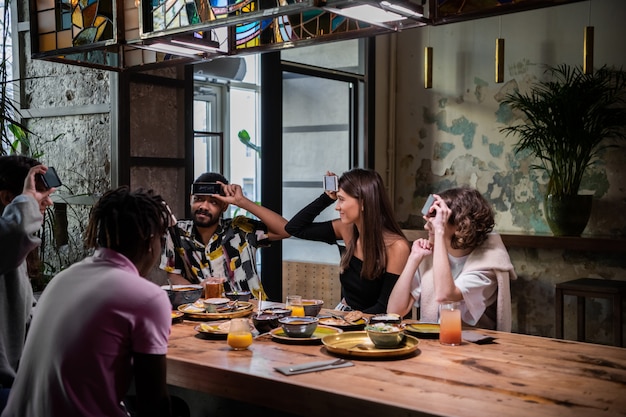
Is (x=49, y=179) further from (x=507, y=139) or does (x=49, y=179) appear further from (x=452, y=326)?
(x=507, y=139)

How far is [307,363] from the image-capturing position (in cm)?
215

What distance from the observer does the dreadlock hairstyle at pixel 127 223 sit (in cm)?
185

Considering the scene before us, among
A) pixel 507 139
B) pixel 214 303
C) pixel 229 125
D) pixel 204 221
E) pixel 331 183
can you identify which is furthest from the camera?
pixel 229 125

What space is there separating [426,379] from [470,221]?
1.13m

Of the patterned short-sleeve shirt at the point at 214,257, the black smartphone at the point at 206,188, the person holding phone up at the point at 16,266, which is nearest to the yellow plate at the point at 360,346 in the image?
the person holding phone up at the point at 16,266

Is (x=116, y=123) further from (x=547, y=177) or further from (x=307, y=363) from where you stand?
(x=547, y=177)

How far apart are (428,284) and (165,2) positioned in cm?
158

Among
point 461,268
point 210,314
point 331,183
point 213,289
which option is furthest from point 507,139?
point 210,314

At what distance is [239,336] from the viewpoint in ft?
7.73

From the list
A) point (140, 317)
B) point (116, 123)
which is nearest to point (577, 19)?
point (116, 123)

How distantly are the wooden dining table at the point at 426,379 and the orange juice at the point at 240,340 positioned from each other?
0.02 m

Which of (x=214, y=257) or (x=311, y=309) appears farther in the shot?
(x=214, y=257)

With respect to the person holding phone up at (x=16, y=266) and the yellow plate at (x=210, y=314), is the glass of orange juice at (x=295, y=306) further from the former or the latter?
the person holding phone up at (x=16, y=266)

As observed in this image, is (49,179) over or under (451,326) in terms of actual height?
over
